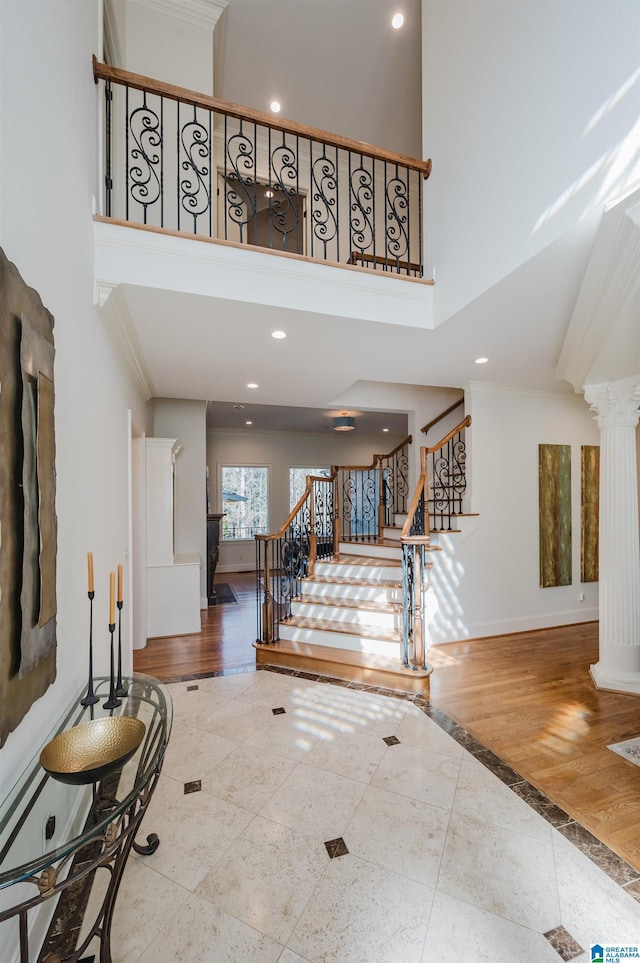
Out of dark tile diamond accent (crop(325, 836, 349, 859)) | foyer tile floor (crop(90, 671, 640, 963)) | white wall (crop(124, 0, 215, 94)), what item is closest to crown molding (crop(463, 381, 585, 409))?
foyer tile floor (crop(90, 671, 640, 963))

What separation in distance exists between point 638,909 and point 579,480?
15.1ft

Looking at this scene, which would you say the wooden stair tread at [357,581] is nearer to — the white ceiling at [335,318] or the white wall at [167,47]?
the white ceiling at [335,318]

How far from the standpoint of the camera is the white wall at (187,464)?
19.4 feet

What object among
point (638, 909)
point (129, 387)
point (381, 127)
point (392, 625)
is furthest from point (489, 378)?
point (638, 909)

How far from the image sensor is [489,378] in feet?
15.6

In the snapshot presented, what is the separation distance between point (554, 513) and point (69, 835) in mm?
5451

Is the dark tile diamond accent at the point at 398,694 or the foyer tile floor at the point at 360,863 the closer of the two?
the foyer tile floor at the point at 360,863

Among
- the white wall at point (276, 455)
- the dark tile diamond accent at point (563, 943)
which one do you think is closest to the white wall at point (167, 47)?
the dark tile diamond accent at point (563, 943)

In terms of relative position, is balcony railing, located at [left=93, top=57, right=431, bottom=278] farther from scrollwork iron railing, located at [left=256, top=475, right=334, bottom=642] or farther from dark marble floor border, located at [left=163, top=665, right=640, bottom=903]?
dark marble floor border, located at [left=163, top=665, right=640, bottom=903]

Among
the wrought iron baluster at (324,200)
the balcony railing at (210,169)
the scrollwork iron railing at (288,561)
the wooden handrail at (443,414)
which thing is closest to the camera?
the balcony railing at (210,169)

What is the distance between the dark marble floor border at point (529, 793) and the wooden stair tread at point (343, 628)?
49cm

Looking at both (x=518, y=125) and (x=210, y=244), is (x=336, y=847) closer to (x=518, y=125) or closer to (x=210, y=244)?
(x=210, y=244)

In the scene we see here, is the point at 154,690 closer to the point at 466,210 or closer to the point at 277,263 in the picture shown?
the point at 277,263

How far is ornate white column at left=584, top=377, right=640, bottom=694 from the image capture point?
3.63 m
